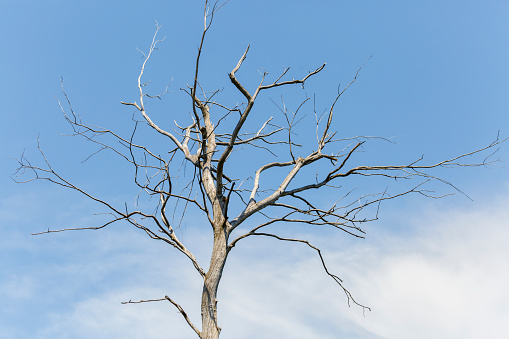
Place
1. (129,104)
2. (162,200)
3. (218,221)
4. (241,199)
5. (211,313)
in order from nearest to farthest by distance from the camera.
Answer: (211,313) → (218,221) → (162,200) → (241,199) → (129,104)

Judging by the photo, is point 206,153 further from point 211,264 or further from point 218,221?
point 211,264

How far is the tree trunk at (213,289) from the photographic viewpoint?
3660 mm

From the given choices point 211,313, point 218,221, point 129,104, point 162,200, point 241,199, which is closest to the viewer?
point 211,313

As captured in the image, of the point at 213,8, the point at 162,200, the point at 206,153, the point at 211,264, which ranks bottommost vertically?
the point at 211,264

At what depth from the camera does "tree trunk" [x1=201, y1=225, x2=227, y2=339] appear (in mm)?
3660

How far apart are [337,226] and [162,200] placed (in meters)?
1.60

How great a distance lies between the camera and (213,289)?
12.3ft

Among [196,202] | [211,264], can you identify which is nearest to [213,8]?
[196,202]

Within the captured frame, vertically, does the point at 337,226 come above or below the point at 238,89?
below

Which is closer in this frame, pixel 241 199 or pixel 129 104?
pixel 241 199

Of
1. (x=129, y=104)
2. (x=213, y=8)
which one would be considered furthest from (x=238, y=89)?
(x=129, y=104)

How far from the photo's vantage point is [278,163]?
470 cm

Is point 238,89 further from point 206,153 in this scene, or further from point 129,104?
point 129,104

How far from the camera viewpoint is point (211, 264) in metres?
3.86
